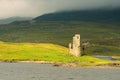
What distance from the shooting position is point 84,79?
4161 inches

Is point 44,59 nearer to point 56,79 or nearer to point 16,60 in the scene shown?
point 16,60

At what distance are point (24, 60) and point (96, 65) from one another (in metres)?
43.9

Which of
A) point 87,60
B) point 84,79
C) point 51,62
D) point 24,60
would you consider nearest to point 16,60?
point 24,60

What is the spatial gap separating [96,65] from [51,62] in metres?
31.2

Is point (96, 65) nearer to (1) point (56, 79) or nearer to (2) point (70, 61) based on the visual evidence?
(2) point (70, 61)

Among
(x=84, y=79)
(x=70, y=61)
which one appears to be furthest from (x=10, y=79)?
(x=70, y=61)

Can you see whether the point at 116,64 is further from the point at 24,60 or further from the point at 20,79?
the point at 20,79

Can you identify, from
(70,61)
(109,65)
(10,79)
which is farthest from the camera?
(70,61)

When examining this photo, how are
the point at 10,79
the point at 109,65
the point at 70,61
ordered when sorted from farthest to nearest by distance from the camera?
1. the point at 70,61
2. the point at 109,65
3. the point at 10,79

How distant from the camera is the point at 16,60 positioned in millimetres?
198125

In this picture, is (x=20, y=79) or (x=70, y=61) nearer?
(x=20, y=79)

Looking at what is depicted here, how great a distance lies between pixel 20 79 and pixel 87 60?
9349cm

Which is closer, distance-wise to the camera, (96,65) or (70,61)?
(96,65)

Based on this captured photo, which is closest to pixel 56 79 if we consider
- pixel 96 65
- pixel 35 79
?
pixel 35 79
